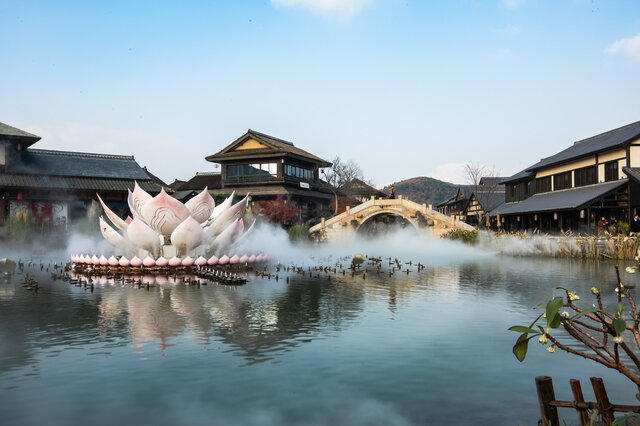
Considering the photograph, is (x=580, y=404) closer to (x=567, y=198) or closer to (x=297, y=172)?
(x=567, y=198)

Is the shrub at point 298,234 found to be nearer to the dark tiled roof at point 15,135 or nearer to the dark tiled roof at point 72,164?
the dark tiled roof at point 72,164

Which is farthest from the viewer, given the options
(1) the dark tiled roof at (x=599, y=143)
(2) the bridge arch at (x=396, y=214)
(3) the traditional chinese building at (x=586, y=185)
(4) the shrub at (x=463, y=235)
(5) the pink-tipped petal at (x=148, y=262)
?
(2) the bridge arch at (x=396, y=214)

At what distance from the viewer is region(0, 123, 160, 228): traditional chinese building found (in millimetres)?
34906

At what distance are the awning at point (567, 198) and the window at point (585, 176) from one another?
0.38 m

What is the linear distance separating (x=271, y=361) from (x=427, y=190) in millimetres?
121485

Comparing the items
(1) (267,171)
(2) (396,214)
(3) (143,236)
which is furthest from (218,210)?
(1) (267,171)

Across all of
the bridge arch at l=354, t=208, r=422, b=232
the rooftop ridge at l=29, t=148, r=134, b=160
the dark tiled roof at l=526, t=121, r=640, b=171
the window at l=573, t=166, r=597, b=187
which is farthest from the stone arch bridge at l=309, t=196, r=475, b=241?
the rooftop ridge at l=29, t=148, r=134, b=160

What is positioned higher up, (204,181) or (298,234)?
(204,181)

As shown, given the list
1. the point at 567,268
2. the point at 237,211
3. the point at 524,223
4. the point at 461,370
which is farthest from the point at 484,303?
the point at 524,223

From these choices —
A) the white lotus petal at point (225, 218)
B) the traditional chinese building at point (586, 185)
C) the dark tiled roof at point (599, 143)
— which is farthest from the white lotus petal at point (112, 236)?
the dark tiled roof at point (599, 143)

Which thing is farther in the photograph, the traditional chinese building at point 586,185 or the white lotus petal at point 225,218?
the traditional chinese building at point 586,185

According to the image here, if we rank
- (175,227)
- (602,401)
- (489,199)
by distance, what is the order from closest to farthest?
(602,401)
(175,227)
(489,199)

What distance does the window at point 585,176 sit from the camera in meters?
34.9

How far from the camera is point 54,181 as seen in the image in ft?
120
